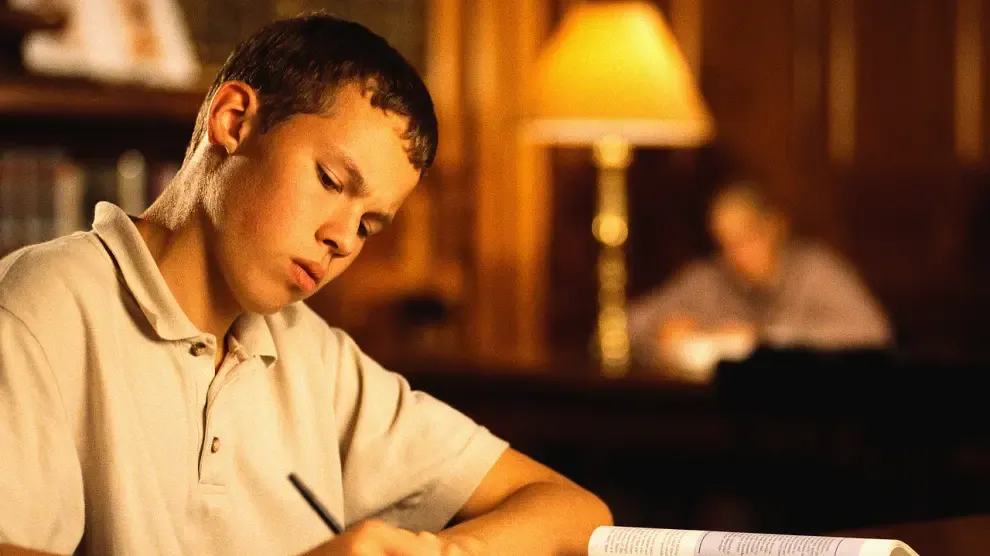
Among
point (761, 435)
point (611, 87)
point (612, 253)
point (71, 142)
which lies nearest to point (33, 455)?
point (761, 435)

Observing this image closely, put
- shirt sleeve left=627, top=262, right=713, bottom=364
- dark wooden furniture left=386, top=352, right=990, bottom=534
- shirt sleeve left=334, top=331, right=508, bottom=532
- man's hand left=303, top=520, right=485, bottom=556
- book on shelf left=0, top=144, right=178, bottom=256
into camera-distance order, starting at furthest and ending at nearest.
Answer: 1. shirt sleeve left=627, top=262, right=713, bottom=364
2. book on shelf left=0, top=144, right=178, bottom=256
3. dark wooden furniture left=386, top=352, right=990, bottom=534
4. shirt sleeve left=334, top=331, right=508, bottom=532
5. man's hand left=303, top=520, right=485, bottom=556

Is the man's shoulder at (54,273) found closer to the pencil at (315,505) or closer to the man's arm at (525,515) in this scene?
the pencil at (315,505)

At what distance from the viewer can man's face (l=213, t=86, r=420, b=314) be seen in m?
1.18

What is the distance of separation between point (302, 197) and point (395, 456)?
0.36m

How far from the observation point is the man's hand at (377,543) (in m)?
1.04

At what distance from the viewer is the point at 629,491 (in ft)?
10.7

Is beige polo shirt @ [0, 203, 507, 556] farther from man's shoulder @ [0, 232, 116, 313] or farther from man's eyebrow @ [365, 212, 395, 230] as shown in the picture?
man's eyebrow @ [365, 212, 395, 230]

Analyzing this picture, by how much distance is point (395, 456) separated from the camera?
1428 mm

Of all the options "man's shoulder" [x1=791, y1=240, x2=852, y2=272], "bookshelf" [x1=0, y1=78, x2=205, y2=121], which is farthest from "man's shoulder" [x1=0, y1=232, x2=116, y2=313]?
"man's shoulder" [x1=791, y1=240, x2=852, y2=272]

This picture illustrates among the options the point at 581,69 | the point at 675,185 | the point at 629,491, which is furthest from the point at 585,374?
the point at 675,185

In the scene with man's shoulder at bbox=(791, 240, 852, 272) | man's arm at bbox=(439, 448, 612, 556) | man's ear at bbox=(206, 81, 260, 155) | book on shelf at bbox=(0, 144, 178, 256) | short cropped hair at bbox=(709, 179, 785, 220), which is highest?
man's ear at bbox=(206, 81, 260, 155)

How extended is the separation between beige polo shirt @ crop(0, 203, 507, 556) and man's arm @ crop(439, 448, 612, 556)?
0.02 metres

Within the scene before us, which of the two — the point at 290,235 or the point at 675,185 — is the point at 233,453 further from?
the point at 675,185

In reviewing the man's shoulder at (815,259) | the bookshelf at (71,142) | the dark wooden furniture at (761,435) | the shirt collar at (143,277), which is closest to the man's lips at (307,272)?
the shirt collar at (143,277)
